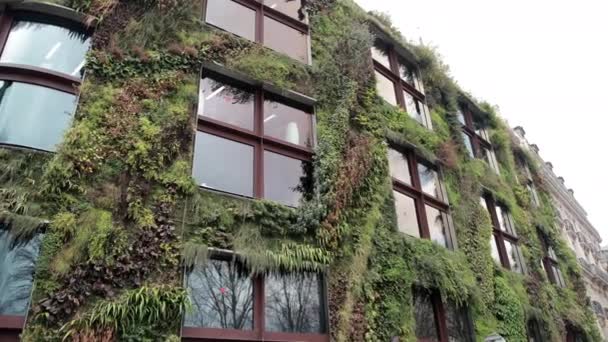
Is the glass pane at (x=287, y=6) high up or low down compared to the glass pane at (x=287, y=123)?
up

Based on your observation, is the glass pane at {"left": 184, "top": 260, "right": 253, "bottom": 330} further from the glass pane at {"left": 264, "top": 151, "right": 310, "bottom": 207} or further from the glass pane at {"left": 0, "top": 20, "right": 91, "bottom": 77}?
the glass pane at {"left": 0, "top": 20, "right": 91, "bottom": 77}

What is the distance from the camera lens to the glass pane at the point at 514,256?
11.9 meters

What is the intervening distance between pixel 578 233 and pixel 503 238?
16693 millimetres

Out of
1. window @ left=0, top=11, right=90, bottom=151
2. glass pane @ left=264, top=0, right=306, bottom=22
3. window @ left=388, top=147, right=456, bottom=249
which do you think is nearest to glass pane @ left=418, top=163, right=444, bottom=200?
window @ left=388, top=147, right=456, bottom=249

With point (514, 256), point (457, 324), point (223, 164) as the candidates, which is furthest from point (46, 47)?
point (514, 256)

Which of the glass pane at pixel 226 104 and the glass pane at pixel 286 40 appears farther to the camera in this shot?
the glass pane at pixel 286 40

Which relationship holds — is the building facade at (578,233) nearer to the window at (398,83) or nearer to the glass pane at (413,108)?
the window at (398,83)

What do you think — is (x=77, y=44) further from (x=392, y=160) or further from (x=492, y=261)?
(x=492, y=261)

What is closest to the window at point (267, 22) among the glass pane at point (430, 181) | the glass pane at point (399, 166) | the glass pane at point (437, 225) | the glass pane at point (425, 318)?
the glass pane at point (399, 166)

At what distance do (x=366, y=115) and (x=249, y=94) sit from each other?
2701 millimetres

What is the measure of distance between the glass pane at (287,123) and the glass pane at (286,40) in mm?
1489

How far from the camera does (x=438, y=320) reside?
8.32 meters

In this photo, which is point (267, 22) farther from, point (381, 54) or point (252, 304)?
point (252, 304)

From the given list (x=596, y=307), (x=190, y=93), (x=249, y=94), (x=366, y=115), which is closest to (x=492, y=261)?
(x=366, y=115)
